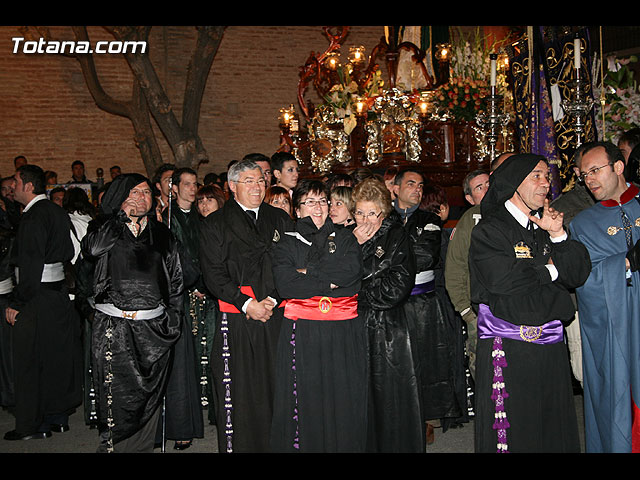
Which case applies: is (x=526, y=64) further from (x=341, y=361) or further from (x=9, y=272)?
(x=9, y=272)

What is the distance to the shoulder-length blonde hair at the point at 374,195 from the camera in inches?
176

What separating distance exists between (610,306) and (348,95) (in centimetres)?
626

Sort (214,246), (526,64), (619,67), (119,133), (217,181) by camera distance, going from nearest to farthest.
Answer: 1. (214,246)
2. (526,64)
3. (619,67)
4. (217,181)
5. (119,133)

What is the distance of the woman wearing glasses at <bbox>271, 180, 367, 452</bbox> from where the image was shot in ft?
13.7

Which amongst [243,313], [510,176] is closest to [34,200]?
[243,313]

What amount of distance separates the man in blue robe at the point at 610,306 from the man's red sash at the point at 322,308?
1500 mm

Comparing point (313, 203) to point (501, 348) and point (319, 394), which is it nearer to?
point (319, 394)

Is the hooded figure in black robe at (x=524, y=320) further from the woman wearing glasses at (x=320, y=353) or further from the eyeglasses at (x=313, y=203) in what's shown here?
the eyeglasses at (x=313, y=203)

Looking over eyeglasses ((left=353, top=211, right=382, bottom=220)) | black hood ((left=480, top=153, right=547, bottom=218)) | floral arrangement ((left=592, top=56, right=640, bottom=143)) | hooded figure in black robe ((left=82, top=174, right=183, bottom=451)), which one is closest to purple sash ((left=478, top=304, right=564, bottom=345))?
black hood ((left=480, top=153, right=547, bottom=218))

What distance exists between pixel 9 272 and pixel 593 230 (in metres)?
5.16

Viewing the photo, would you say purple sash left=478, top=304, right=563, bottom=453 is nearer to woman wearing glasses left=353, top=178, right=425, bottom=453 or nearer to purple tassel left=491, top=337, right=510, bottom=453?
purple tassel left=491, top=337, right=510, bottom=453

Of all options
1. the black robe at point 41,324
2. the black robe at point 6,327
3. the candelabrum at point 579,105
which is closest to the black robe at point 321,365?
the candelabrum at point 579,105

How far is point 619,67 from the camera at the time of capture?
6.37 meters
